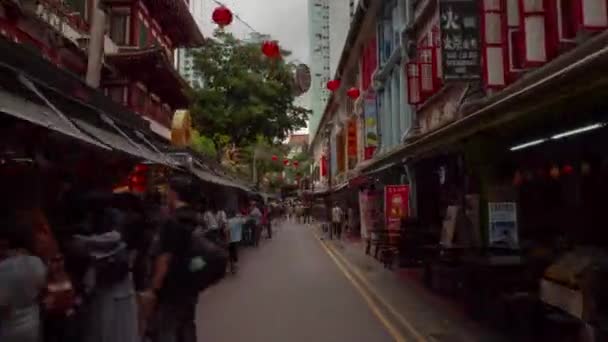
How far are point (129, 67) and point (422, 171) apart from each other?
34.2ft

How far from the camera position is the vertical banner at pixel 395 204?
17.8 m

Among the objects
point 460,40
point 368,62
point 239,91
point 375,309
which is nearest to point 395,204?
point 460,40

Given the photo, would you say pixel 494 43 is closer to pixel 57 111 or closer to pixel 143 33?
pixel 57 111

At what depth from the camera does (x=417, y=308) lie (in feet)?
33.5

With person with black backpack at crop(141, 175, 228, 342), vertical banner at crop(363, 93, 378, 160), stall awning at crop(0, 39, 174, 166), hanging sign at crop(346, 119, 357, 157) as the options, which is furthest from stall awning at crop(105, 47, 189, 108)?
person with black backpack at crop(141, 175, 228, 342)

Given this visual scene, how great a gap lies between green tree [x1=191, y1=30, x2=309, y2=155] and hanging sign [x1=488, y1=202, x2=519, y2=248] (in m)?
19.1

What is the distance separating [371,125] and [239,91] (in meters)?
6.33

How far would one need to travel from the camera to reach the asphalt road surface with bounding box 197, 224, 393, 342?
8.22 metres

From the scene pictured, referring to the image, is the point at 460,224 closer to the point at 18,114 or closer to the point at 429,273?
the point at 429,273

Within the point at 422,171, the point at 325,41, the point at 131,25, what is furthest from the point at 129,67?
the point at 325,41

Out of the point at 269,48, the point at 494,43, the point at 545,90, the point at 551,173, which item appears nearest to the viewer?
the point at 545,90

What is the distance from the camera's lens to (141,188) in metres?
13.8

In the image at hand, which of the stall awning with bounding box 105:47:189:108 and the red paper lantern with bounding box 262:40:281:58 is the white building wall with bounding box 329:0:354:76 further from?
the red paper lantern with bounding box 262:40:281:58

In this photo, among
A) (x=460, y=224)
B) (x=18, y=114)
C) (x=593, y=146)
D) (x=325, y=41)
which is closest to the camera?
(x=18, y=114)
